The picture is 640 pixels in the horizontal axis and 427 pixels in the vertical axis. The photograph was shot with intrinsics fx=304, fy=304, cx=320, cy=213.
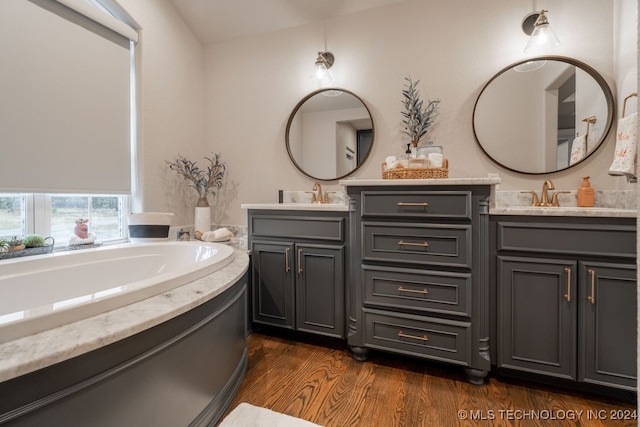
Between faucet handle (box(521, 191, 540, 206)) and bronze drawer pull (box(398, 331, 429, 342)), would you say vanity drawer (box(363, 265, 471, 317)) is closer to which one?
bronze drawer pull (box(398, 331, 429, 342))

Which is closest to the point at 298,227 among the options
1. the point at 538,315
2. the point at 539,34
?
the point at 538,315

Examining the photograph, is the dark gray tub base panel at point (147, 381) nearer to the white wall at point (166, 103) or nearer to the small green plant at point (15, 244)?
the small green plant at point (15, 244)

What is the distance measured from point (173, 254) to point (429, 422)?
184 cm

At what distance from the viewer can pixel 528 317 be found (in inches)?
63.6

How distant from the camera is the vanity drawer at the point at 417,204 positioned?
5.45ft

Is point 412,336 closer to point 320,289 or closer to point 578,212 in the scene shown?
point 320,289

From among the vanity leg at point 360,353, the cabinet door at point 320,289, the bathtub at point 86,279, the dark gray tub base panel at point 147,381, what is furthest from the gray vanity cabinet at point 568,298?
the bathtub at point 86,279

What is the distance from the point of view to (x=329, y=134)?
263 centimetres

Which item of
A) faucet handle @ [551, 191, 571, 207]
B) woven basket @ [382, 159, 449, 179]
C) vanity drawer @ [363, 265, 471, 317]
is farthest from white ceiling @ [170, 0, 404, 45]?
vanity drawer @ [363, 265, 471, 317]

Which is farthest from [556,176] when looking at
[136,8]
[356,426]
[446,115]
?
[136,8]

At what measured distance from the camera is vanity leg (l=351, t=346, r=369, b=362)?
1.92m

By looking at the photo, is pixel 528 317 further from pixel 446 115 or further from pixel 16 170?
pixel 16 170

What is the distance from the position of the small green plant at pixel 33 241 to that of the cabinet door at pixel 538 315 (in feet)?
8.53

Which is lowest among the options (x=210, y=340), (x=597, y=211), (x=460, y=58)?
(x=210, y=340)
